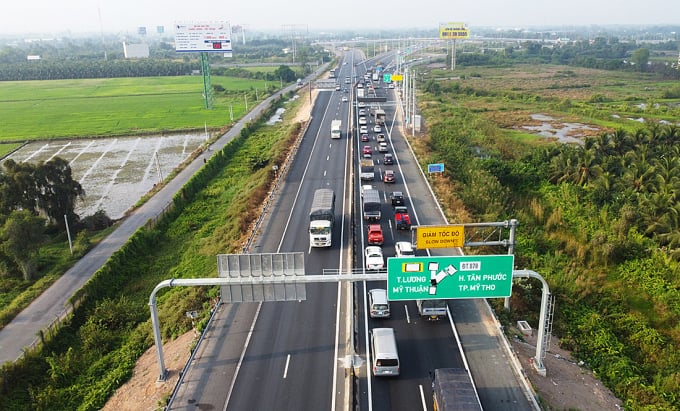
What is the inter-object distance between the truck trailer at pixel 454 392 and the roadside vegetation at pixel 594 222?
9.25 m

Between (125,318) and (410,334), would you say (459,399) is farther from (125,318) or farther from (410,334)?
(125,318)

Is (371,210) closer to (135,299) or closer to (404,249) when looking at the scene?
(404,249)

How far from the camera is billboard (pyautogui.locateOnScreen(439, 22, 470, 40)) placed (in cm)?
18550

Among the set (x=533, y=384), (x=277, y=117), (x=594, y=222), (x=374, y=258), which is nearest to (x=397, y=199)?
(x=374, y=258)

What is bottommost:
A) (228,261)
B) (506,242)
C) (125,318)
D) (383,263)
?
(125,318)

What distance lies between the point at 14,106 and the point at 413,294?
442 feet

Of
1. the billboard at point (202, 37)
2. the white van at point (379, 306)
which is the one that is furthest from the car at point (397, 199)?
the billboard at point (202, 37)

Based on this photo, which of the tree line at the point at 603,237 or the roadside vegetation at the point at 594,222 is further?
the roadside vegetation at the point at 594,222

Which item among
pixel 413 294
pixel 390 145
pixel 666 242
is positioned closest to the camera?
pixel 413 294

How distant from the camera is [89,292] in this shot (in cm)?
3631

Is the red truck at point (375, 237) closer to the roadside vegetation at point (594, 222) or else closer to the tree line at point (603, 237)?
the roadside vegetation at point (594, 222)

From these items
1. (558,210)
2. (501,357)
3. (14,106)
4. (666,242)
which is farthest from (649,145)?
(14,106)

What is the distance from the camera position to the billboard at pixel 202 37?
115 metres

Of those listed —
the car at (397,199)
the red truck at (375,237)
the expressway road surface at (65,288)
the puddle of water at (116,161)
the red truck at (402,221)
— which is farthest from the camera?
the puddle of water at (116,161)
